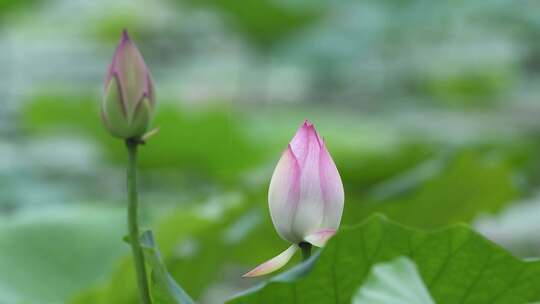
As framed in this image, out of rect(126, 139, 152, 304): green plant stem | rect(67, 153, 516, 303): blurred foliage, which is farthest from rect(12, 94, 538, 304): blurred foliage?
rect(126, 139, 152, 304): green plant stem

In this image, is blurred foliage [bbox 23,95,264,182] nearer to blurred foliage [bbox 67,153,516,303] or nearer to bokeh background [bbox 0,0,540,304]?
bokeh background [bbox 0,0,540,304]

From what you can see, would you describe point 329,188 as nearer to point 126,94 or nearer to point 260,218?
point 126,94

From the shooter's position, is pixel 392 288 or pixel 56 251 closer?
pixel 392 288

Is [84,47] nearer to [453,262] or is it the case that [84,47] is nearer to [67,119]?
[67,119]

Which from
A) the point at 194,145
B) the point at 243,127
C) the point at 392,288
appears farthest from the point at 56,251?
the point at 243,127

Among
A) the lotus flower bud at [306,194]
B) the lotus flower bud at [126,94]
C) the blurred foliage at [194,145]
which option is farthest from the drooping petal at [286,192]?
the blurred foliage at [194,145]
